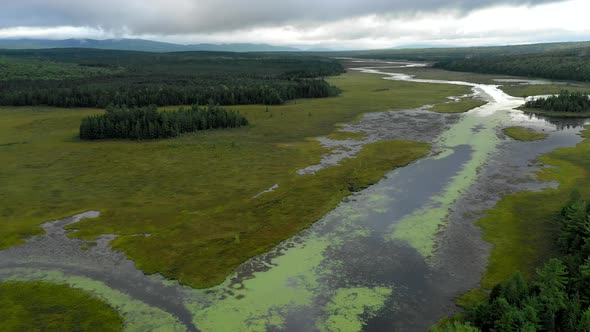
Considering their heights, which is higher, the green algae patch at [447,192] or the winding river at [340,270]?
the green algae patch at [447,192]

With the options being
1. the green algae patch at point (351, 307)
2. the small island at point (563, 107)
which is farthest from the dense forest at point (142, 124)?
the small island at point (563, 107)

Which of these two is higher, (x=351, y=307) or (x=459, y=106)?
(x=459, y=106)

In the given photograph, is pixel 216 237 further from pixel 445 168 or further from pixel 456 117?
pixel 456 117

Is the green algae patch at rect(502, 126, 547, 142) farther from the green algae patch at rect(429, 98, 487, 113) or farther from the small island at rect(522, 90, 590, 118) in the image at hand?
the green algae patch at rect(429, 98, 487, 113)

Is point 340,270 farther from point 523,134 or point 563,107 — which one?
point 563,107

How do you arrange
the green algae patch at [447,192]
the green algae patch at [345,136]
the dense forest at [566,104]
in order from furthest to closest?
1. the dense forest at [566,104]
2. the green algae patch at [345,136]
3. the green algae patch at [447,192]

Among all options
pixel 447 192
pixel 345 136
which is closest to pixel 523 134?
pixel 345 136

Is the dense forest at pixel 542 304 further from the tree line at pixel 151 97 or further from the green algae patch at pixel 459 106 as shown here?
the tree line at pixel 151 97
